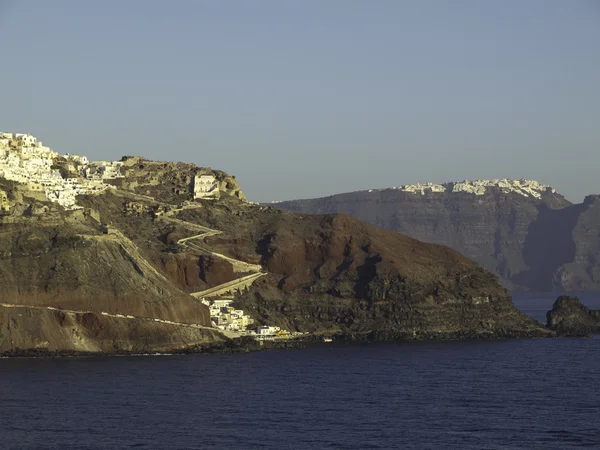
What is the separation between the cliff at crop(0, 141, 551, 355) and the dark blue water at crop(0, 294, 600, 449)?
6.74 m

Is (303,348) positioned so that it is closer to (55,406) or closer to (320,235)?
(320,235)

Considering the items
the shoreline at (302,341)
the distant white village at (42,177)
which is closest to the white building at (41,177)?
the distant white village at (42,177)

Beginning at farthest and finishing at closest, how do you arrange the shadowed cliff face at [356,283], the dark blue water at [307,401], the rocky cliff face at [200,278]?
1. the shadowed cliff face at [356,283]
2. the rocky cliff face at [200,278]
3. the dark blue water at [307,401]

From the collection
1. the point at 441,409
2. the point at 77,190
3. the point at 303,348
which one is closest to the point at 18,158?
the point at 77,190

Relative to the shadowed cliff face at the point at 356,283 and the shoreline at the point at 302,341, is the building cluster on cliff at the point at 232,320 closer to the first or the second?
the shoreline at the point at 302,341

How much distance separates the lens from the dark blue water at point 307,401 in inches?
3885

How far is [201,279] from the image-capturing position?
178000mm

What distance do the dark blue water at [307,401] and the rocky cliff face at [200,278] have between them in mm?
6279

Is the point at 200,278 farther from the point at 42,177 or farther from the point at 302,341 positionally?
the point at 42,177

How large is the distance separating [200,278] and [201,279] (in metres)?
0.23

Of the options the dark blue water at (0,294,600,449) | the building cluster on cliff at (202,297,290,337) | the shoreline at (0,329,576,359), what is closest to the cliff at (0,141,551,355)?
the building cluster on cliff at (202,297,290,337)

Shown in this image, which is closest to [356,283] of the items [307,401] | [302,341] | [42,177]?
[302,341]

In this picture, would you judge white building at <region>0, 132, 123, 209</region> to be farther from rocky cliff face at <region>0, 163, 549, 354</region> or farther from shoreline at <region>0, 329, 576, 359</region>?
shoreline at <region>0, 329, 576, 359</region>

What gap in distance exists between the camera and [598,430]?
102438mm
